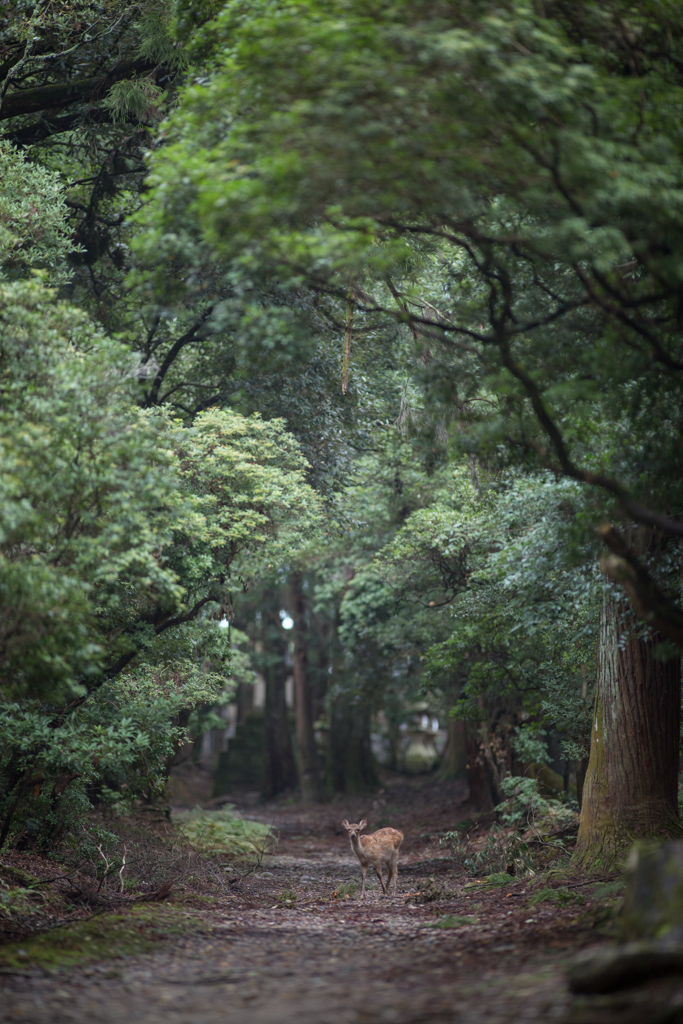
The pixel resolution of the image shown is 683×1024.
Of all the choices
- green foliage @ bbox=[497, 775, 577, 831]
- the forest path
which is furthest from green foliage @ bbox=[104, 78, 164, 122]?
green foliage @ bbox=[497, 775, 577, 831]

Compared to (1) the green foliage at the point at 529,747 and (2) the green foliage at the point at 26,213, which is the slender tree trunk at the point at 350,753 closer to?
(1) the green foliage at the point at 529,747

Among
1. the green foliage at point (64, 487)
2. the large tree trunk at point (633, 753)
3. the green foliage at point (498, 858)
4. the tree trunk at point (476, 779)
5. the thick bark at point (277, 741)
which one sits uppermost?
the green foliage at point (64, 487)

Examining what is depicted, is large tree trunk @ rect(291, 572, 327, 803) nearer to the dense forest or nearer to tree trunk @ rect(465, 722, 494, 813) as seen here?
tree trunk @ rect(465, 722, 494, 813)

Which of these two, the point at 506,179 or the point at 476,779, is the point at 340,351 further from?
the point at 476,779

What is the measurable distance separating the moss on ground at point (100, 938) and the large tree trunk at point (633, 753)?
4.97 metres

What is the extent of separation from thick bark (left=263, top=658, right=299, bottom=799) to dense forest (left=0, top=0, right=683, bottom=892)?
55.4 feet

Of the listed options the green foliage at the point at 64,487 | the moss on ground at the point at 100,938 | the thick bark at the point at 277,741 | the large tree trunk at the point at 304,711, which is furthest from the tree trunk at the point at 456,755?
the green foliage at the point at 64,487

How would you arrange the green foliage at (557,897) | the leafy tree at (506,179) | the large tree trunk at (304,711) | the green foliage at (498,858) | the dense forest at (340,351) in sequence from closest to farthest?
the leafy tree at (506,179)
the dense forest at (340,351)
the green foliage at (557,897)
the green foliage at (498,858)
the large tree trunk at (304,711)

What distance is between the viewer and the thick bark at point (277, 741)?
32.5m

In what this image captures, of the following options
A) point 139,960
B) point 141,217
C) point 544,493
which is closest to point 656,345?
point 544,493

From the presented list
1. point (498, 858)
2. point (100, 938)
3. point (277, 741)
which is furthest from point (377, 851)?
point (277, 741)

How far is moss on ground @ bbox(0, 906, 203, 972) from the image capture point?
294 inches

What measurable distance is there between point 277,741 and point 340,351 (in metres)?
21.3

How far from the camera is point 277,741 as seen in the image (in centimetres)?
3269
